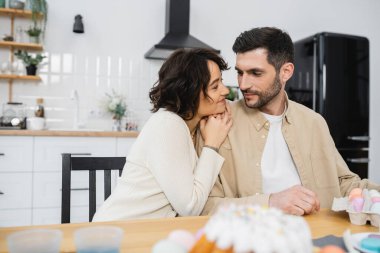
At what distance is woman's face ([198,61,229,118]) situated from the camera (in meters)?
1.46

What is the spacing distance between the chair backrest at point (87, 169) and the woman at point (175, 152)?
115mm

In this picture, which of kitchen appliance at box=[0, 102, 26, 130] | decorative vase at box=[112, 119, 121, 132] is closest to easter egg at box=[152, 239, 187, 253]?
kitchen appliance at box=[0, 102, 26, 130]

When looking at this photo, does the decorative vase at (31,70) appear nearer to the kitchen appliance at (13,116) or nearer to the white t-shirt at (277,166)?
the kitchen appliance at (13,116)

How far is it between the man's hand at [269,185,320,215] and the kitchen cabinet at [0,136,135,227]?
1.86 m

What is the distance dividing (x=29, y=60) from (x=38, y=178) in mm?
1121

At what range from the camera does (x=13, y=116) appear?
10.7 feet

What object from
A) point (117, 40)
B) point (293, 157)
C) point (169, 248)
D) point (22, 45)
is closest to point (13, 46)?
point (22, 45)

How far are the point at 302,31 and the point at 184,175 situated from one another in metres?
3.68

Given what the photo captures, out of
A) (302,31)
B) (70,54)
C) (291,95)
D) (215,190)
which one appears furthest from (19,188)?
(302,31)

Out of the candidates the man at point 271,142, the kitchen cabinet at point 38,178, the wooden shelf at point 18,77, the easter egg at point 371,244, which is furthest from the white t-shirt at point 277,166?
the wooden shelf at point 18,77

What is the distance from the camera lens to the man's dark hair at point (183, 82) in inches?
54.6

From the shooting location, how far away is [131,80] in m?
3.79

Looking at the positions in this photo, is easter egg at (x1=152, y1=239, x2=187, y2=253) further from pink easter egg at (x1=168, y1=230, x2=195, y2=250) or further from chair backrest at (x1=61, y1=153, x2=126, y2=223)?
chair backrest at (x1=61, y1=153, x2=126, y2=223)

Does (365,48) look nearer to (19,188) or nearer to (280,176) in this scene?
(280,176)
